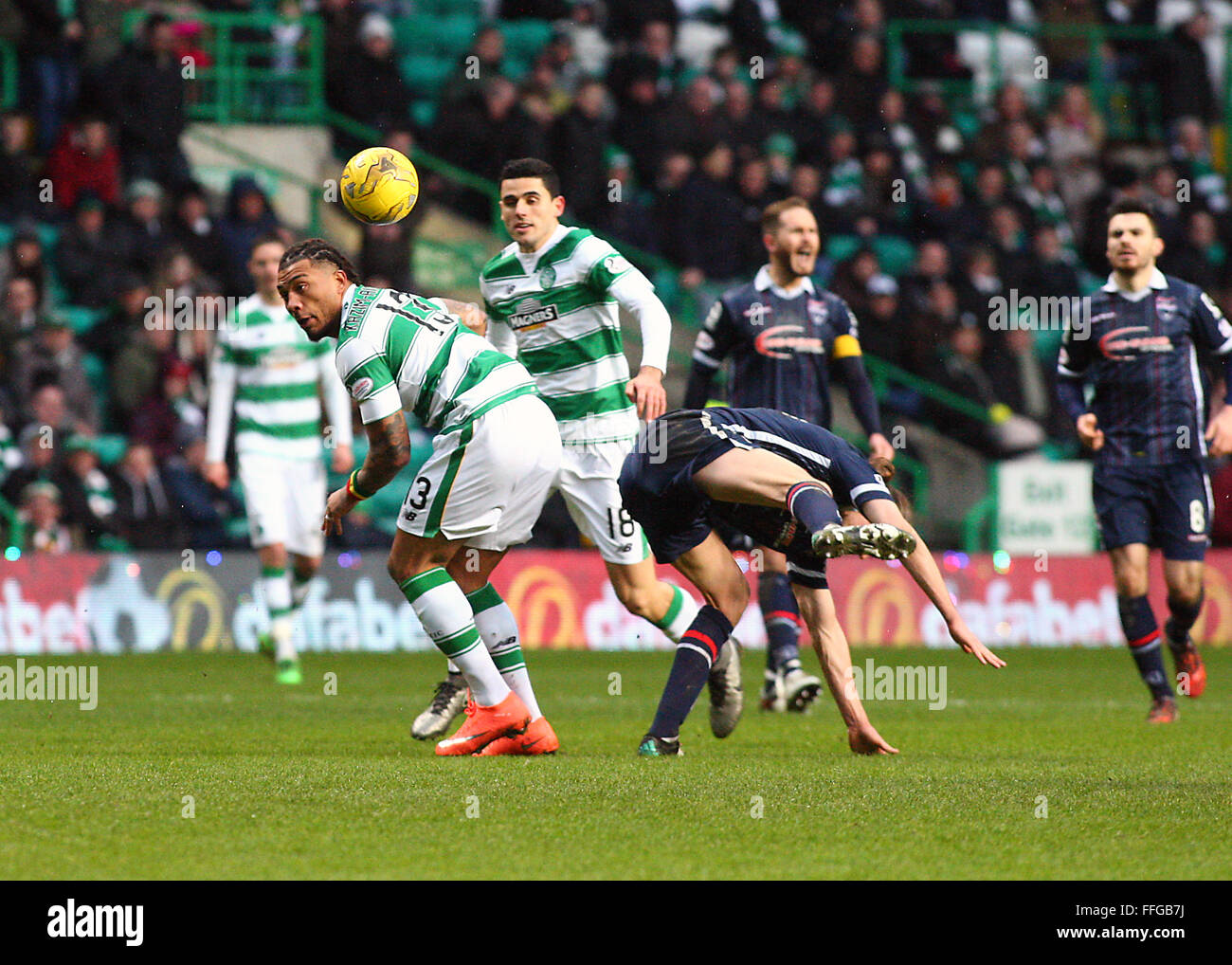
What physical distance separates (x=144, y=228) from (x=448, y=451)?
31.3ft

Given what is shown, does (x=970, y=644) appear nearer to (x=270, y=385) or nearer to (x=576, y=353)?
(x=576, y=353)

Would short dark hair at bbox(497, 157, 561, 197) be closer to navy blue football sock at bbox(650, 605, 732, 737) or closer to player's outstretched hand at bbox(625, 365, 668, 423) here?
player's outstretched hand at bbox(625, 365, 668, 423)

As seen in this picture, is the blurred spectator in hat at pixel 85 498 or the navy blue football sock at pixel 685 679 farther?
the blurred spectator in hat at pixel 85 498

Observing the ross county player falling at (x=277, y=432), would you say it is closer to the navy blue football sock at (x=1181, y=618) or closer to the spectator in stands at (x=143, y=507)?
the spectator in stands at (x=143, y=507)

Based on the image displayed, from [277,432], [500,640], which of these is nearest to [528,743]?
[500,640]

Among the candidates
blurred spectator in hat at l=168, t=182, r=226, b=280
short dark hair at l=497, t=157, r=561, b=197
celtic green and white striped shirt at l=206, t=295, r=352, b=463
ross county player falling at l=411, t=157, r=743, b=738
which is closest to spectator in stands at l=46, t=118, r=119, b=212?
blurred spectator in hat at l=168, t=182, r=226, b=280

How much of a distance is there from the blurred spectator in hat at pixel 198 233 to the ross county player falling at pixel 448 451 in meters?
9.07

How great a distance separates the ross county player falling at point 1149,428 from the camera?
30.3 ft

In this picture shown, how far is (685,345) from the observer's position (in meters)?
17.7

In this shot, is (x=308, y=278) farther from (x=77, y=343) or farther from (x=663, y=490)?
(x=77, y=343)

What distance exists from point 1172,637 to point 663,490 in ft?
12.6

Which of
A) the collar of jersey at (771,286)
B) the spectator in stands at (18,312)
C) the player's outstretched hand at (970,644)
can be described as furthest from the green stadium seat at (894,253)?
the player's outstretched hand at (970,644)

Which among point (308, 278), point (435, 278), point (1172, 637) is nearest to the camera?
point (308, 278)

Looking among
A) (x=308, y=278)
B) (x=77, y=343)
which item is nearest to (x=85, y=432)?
(x=77, y=343)
